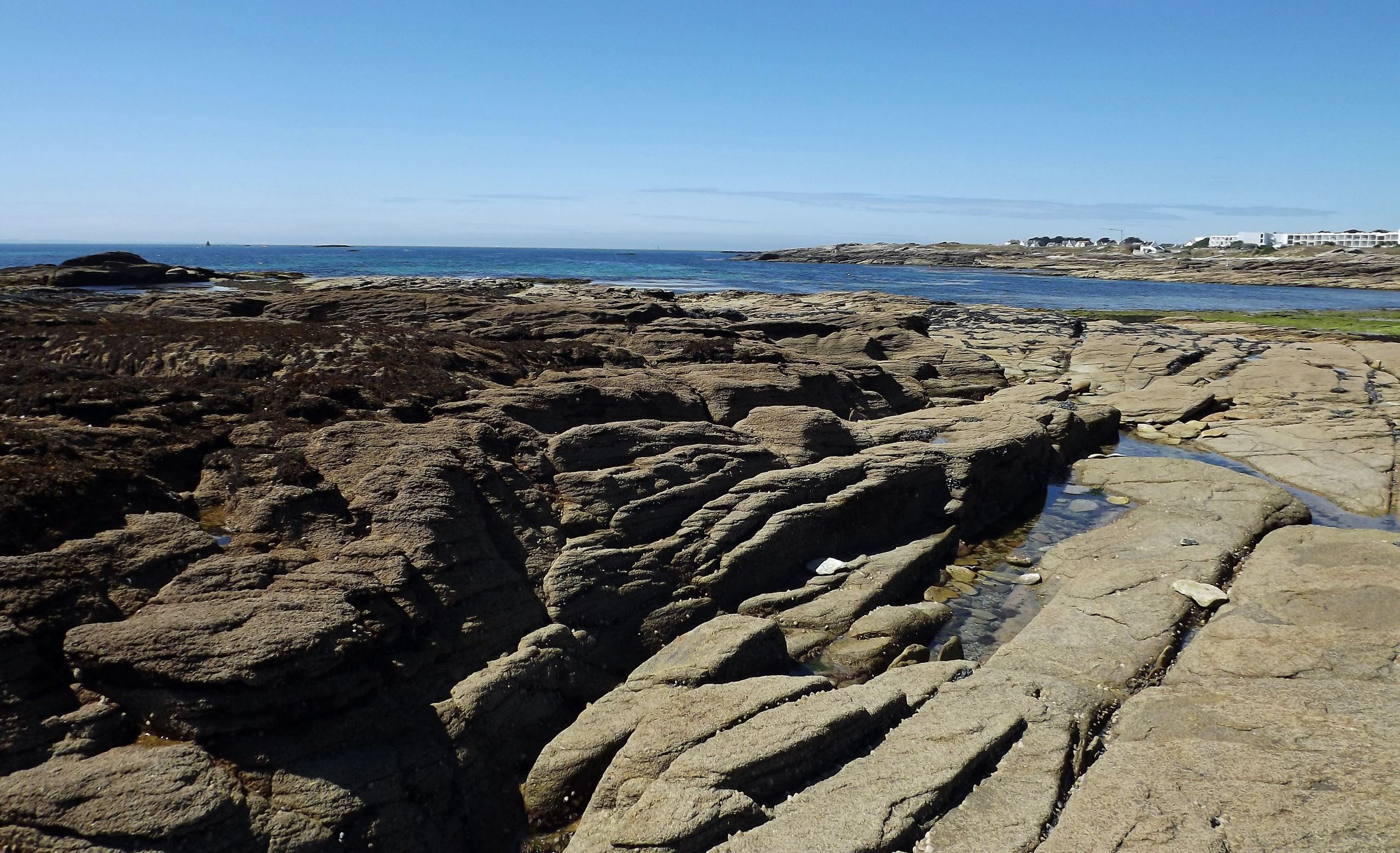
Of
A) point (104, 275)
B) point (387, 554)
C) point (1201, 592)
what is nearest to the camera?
point (387, 554)

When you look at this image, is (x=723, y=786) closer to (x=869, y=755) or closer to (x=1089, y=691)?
(x=869, y=755)

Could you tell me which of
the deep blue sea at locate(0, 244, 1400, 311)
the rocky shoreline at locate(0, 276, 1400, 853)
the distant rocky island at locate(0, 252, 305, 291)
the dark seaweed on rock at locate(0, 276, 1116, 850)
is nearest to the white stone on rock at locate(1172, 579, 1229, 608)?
the rocky shoreline at locate(0, 276, 1400, 853)

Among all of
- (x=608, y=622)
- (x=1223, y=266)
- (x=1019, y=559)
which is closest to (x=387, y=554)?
(x=608, y=622)

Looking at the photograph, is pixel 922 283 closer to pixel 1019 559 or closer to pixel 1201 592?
pixel 1019 559

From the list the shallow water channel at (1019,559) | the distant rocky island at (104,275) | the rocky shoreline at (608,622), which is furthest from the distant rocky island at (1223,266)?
the distant rocky island at (104,275)

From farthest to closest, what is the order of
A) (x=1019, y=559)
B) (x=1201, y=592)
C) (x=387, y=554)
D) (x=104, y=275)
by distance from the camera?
(x=104, y=275), (x=1019, y=559), (x=1201, y=592), (x=387, y=554)

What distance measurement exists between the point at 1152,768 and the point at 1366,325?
59.5 metres

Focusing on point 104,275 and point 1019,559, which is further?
point 104,275

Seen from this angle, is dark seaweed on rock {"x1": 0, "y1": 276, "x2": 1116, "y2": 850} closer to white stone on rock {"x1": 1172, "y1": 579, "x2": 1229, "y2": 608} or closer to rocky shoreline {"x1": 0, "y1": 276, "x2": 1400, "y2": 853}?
rocky shoreline {"x1": 0, "y1": 276, "x2": 1400, "y2": 853}

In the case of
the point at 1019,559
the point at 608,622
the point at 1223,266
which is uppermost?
the point at 1223,266

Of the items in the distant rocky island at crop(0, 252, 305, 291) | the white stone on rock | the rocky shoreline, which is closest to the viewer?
the rocky shoreline

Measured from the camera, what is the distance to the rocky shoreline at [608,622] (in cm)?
698

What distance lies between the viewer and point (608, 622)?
1057cm

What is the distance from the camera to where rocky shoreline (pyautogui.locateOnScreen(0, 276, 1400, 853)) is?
698cm
